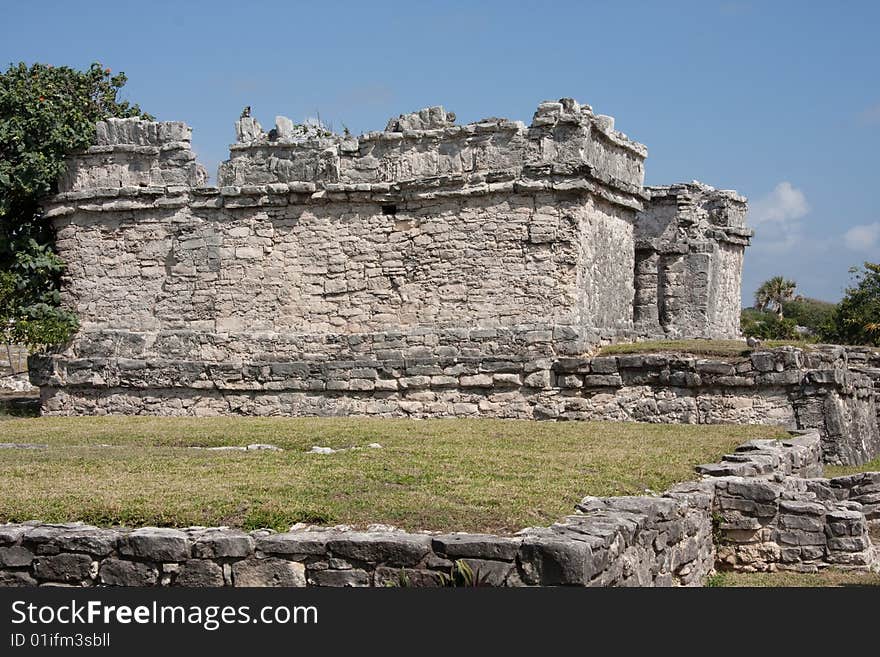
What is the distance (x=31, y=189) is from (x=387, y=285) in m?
5.71

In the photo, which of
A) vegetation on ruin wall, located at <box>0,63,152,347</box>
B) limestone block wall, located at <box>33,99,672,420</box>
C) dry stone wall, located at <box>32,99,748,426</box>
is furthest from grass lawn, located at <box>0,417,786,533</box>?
vegetation on ruin wall, located at <box>0,63,152,347</box>

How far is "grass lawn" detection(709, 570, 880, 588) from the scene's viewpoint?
820cm

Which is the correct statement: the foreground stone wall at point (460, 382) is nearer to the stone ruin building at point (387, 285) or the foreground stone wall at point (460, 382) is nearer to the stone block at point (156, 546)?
the stone ruin building at point (387, 285)

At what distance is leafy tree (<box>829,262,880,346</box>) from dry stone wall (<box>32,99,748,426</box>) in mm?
18627

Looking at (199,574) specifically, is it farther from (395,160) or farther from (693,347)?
(395,160)

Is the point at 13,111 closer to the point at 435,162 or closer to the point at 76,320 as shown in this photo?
the point at 76,320

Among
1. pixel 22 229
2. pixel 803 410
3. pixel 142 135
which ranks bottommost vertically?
pixel 803 410

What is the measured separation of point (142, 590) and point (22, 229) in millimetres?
12073

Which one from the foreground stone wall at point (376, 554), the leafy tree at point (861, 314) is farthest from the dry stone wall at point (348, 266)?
the leafy tree at point (861, 314)

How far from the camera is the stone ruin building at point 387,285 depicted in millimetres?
13992

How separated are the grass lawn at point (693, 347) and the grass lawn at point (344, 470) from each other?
44.8 inches

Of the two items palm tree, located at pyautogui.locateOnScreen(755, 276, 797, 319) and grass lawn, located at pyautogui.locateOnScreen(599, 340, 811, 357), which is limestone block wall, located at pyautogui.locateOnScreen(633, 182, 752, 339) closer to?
grass lawn, located at pyautogui.locateOnScreen(599, 340, 811, 357)

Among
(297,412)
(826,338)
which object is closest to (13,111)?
(297,412)

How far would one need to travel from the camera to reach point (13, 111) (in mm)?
16156
